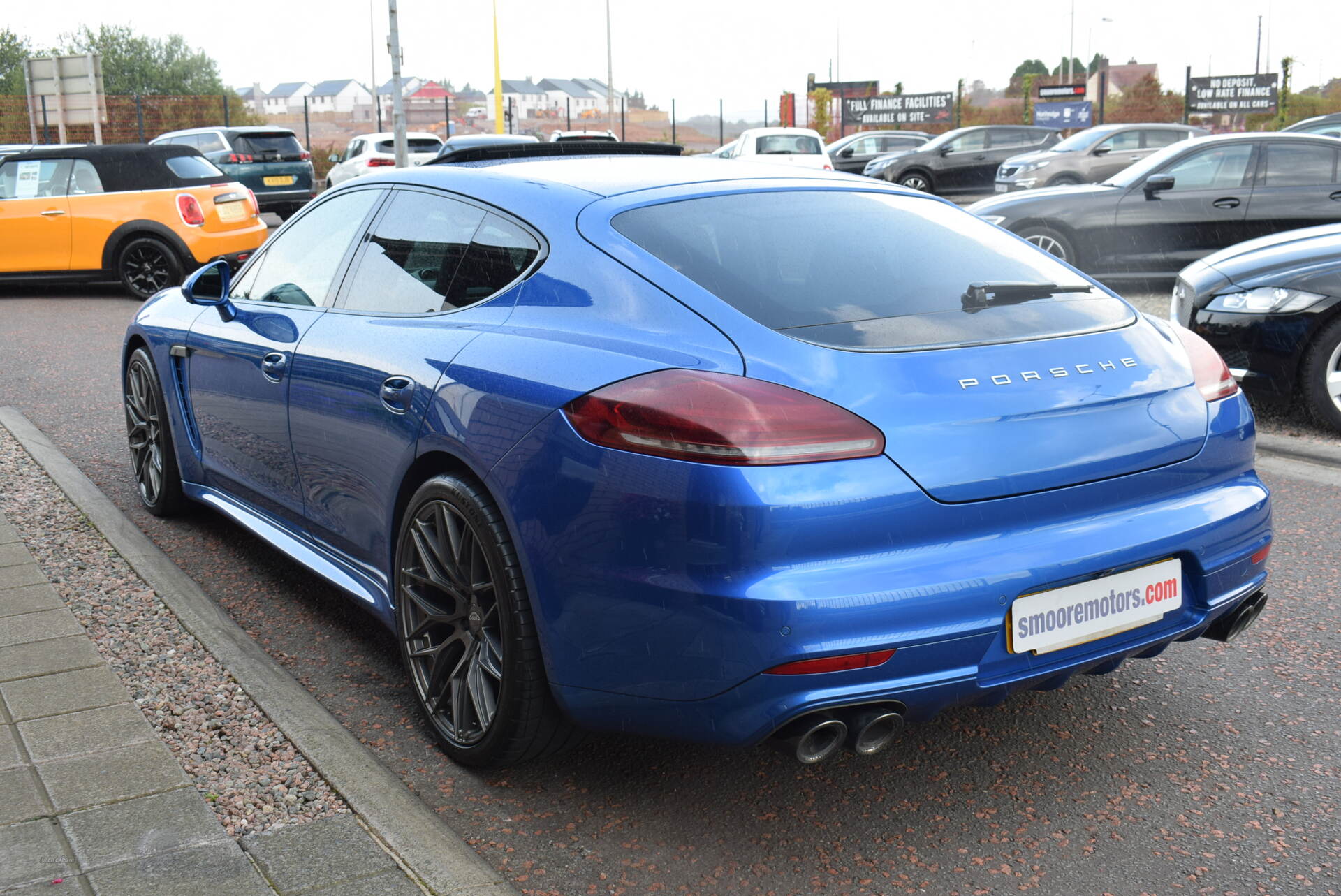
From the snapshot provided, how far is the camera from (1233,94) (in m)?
42.0

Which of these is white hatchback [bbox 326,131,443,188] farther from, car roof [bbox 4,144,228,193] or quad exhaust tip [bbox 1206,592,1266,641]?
quad exhaust tip [bbox 1206,592,1266,641]

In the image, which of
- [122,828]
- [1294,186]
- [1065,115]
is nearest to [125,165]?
[1294,186]

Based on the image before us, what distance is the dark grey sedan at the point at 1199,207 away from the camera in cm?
1112

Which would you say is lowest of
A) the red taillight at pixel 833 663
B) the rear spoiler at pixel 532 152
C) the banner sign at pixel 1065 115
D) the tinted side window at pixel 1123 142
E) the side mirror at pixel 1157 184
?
the red taillight at pixel 833 663

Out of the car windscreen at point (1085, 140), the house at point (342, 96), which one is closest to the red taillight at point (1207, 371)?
the car windscreen at point (1085, 140)

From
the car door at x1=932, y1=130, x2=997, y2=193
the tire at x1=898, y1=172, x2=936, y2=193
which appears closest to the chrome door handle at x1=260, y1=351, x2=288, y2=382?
the tire at x1=898, y1=172, x2=936, y2=193

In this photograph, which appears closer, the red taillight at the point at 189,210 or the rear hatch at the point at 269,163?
the red taillight at the point at 189,210

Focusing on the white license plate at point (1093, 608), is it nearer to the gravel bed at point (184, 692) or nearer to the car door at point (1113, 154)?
the gravel bed at point (184, 692)

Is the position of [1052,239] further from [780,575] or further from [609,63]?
[609,63]

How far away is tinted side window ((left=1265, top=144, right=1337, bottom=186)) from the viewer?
11.1 metres

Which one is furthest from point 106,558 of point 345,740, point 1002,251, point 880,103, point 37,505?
point 880,103

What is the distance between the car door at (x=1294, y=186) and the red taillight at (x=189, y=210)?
993 cm

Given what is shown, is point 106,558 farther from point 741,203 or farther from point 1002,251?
point 1002,251

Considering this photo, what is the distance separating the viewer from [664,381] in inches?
100
